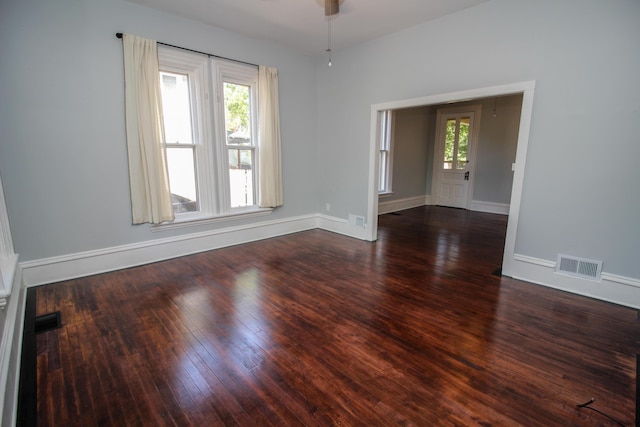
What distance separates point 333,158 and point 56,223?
156 inches

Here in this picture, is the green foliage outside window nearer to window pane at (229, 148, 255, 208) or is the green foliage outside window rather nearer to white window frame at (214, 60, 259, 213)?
white window frame at (214, 60, 259, 213)

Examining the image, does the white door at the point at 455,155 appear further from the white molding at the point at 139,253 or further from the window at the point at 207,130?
the window at the point at 207,130

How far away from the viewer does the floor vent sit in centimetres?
293

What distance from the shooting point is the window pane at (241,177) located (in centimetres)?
463

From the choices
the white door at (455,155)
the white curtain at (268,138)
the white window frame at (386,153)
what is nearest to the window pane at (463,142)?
the white door at (455,155)

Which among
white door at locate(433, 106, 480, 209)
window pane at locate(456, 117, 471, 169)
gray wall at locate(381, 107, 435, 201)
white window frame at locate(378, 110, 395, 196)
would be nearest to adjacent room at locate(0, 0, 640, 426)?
white window frame at locate(378, 110, 395, 196)

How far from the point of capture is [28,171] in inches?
118

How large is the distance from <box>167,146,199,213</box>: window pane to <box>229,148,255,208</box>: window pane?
599 mm

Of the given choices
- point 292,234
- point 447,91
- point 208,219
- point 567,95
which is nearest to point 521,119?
point 567,95

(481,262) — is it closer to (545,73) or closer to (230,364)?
(545,73)

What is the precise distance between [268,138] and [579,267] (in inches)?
169

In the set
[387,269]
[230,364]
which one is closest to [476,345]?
[387,269]

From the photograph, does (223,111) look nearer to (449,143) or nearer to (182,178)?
(182,178)

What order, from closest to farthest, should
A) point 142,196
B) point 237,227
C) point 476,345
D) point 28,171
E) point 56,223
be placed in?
point 476,345 → point 28,171 → point 56,223 → point 142,196 → point 237,227
